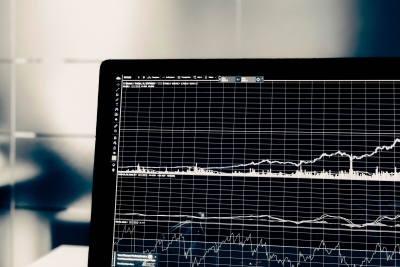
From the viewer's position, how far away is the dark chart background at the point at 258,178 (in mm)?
578

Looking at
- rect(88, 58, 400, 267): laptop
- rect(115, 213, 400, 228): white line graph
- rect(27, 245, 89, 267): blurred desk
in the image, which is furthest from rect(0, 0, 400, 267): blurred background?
rect(115, 213, 400, 228): white line graph

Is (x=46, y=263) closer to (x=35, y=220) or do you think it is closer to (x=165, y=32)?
(x=35, y=220)

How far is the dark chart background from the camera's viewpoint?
1.90 feet

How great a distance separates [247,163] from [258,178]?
0.10 ft

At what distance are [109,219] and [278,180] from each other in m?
0.29

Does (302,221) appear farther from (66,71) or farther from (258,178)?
(66,71)

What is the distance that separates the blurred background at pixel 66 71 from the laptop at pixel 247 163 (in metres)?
A: 0.25

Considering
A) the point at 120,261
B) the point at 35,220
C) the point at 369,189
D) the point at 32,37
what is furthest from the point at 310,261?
the point at 32,37

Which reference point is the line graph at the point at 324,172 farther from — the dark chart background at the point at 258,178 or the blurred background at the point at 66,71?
the blurred background at the point at 66,71

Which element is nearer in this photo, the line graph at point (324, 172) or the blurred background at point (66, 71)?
the line graph at point (324, 172)

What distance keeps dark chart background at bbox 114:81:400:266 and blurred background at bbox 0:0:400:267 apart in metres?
0.27

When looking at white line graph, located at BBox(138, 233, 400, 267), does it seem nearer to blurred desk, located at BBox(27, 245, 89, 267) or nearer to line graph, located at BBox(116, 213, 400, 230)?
line graph, located at BBox(116, 213, 400, 230)

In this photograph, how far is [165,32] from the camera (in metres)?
0.86

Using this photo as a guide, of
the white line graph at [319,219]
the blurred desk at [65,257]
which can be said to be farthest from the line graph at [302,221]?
the blurred desk at [65,257]
